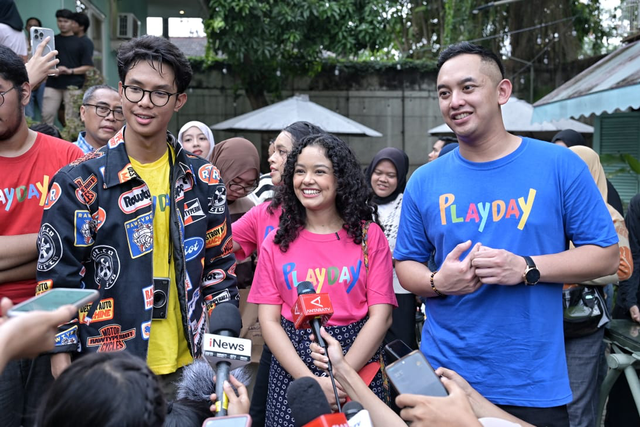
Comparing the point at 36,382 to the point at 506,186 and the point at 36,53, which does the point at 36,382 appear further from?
the point at 506,186

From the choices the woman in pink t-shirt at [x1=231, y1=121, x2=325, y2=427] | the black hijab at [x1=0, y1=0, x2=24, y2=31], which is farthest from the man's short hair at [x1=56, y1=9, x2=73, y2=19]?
the woman in pink t-shirt at [x1=231, y1=121, x2=325, y2=427]

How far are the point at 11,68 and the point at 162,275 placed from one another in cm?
117

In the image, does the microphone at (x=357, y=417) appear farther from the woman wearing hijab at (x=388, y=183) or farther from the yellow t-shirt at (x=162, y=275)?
the woman wearing hijab at (x=388, y=183)

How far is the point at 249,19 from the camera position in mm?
13062

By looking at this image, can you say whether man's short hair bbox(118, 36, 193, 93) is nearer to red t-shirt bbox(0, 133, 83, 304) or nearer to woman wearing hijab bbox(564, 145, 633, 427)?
red t-shirt bbox(0, 133, 83, 304)

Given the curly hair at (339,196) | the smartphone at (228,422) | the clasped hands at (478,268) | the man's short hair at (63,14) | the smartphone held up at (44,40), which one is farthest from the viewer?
the man's short hair at (63,14)

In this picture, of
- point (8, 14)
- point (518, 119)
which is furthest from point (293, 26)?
point (8, 14)

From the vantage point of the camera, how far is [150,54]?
8.99 ft

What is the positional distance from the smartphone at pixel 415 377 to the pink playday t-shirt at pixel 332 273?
3.84ft

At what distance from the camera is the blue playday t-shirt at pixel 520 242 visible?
2.56 m

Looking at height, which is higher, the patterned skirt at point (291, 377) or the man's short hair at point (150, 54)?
the man's short hair at point (150, 54)

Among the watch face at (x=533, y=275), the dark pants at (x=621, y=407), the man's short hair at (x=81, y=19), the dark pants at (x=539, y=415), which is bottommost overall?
the dark pants at (x=621, y=407)

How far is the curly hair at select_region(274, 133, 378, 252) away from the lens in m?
3.31

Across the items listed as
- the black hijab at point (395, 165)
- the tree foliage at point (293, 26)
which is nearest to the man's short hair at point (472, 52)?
the black hijab at point (395, 165)
